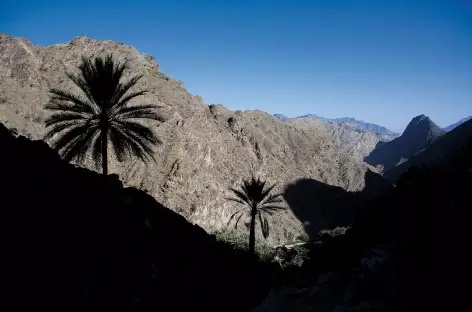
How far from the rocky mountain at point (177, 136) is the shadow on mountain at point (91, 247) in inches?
1273

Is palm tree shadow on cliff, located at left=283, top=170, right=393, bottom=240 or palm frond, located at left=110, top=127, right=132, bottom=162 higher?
palm tree shadow on cliff, located at left=283, top=170, right=393, bottom=240

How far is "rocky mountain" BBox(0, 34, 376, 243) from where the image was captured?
4541 cm

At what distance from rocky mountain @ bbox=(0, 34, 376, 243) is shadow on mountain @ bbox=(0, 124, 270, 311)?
32326mm

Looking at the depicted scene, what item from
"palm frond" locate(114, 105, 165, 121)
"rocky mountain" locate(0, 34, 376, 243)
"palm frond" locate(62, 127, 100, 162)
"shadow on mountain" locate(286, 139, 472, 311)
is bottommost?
"shadow on mountain" locate(286, 139, 472, 311)

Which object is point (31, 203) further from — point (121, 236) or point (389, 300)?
point (389, 300)

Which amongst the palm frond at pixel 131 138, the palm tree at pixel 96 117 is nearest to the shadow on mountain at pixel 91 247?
the palm tree at pixel 96 117

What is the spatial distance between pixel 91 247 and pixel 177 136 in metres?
52.5

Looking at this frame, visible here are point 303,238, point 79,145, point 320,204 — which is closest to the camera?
point 79,145

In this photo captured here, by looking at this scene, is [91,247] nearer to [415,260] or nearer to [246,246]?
[415,260]

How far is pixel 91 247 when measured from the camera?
315 inches

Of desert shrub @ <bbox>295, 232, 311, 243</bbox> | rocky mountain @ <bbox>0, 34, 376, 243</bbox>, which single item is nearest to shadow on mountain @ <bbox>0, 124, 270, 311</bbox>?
rocky mountain @ <bbox>0, 34, 376, 243</bbox>

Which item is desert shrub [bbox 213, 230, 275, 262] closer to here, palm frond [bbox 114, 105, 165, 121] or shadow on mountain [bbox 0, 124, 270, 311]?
shadow on mountain [bbox 0, 124, 270, 311]

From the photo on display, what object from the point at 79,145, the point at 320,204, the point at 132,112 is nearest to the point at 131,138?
the point at 132,112

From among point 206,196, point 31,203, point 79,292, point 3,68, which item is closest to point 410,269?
point 79,292
